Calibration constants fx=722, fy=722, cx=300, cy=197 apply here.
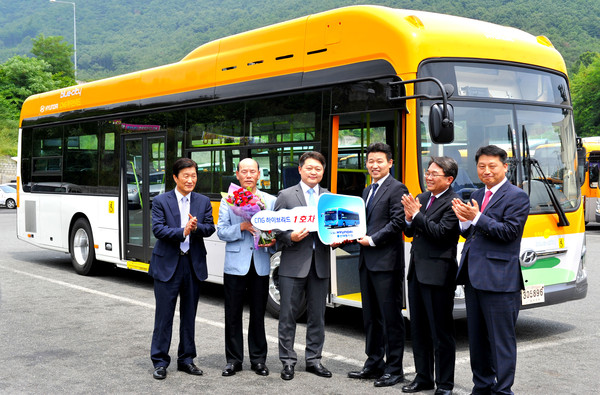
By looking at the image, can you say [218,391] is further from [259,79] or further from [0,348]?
[259,79]

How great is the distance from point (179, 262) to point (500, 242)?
261 centimetres

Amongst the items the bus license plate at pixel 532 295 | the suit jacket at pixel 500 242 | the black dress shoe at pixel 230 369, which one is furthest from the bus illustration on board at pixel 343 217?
the bus license plate at pixel 532 295

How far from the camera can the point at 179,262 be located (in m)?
5.96

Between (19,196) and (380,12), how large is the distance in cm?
945

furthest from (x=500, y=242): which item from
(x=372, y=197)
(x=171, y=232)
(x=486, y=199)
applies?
(x=171, y=232)

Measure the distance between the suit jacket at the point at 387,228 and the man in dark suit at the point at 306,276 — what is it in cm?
44

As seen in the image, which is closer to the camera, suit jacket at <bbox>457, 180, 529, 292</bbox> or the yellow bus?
suit jacket at <bbox>457, 180, 529, 292</bbox>

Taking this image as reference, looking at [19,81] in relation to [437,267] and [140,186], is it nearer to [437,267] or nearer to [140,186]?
[140,186]

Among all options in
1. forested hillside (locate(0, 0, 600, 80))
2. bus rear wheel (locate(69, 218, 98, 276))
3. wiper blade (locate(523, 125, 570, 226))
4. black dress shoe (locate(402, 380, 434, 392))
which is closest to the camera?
black dress shoe (locate(402, 380, 434, 392))

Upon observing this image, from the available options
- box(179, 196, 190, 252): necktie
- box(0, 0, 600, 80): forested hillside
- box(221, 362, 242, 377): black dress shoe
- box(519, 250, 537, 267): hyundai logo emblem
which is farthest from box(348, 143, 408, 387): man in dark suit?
box(0, 0, 600, 80): forested hillside

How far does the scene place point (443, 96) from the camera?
6.23 m

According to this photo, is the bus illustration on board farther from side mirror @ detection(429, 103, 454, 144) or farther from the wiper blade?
the wiper blade

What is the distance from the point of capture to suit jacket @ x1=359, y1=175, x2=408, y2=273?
559cm

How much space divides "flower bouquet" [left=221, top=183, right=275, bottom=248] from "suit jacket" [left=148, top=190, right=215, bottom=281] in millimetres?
295
